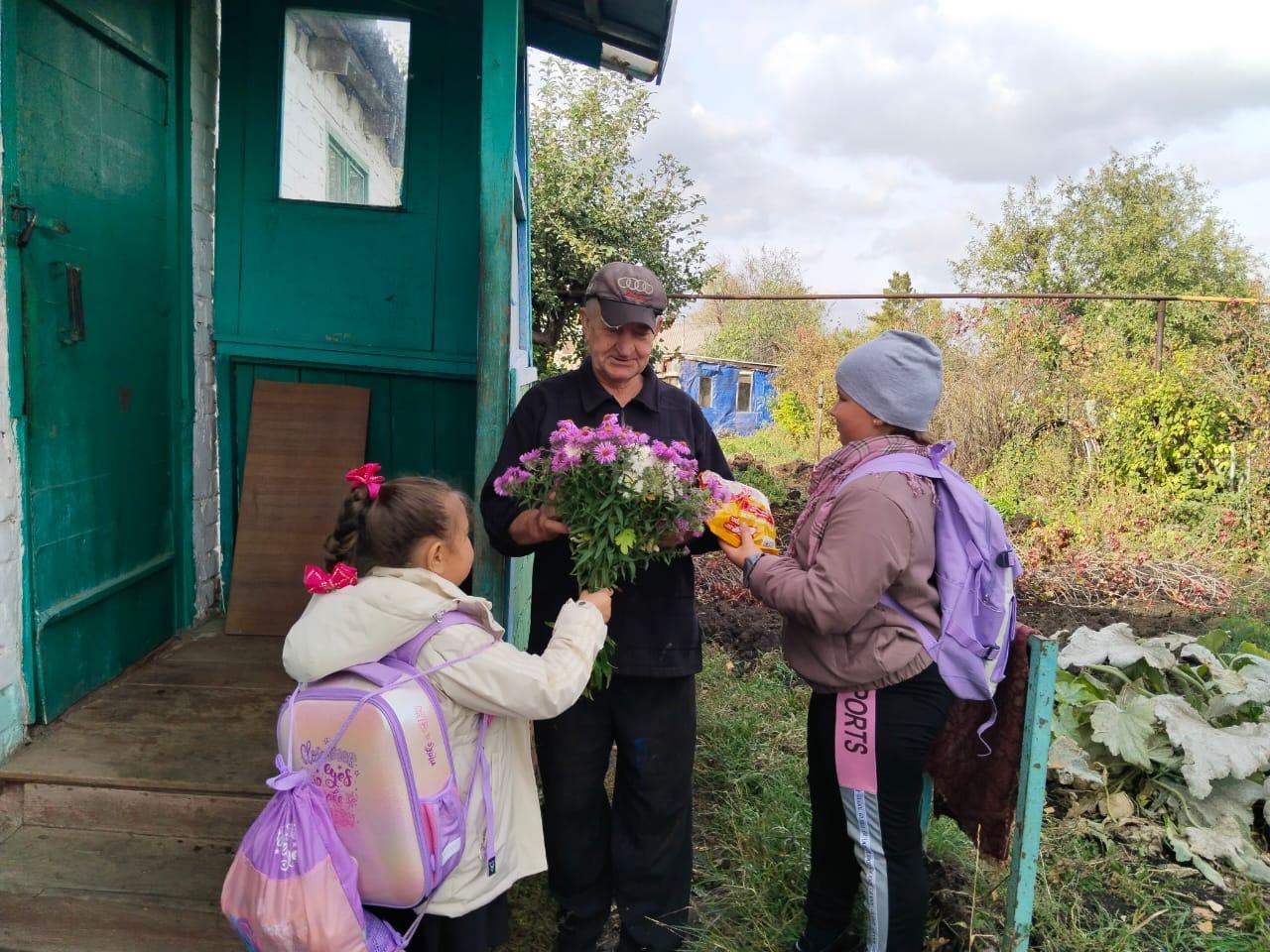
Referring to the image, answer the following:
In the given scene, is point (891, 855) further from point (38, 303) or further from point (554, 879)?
point (38, 303)

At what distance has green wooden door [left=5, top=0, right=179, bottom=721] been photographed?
3146 mm

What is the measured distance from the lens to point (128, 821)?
3084mm

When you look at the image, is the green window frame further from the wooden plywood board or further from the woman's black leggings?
the woman's black leggings

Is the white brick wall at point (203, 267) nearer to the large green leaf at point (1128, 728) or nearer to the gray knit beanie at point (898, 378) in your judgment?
the gray knit beanie at point (898, 378)

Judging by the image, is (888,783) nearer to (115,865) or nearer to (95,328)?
(115,865)

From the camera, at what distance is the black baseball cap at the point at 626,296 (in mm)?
2533

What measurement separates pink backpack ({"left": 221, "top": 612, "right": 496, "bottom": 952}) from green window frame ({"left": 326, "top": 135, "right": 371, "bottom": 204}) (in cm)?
305

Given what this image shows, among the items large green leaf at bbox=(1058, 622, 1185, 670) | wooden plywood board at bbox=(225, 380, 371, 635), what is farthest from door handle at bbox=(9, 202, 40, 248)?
large green leaf at bbox=(1058, 622, 1185, 670)

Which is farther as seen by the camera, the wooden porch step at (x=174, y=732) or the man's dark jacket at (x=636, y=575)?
the wooden porch step at (x=174, y=732)

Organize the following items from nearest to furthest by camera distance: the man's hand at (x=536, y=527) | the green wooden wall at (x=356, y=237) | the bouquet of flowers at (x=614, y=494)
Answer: the bouquet of flowers at (x=614, y=494), the man's hand at (x=536, y=527), the green wooden wall at (x=356, y=237)

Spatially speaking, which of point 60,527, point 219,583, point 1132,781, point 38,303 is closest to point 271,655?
point 219,583

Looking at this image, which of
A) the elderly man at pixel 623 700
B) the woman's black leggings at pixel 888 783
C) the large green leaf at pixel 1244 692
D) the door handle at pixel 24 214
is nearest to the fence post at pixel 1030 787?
the woman's black leggings at pixel 888 783

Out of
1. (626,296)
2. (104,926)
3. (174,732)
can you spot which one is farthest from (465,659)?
(174,732)

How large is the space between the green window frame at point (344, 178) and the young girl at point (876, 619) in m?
2.97
